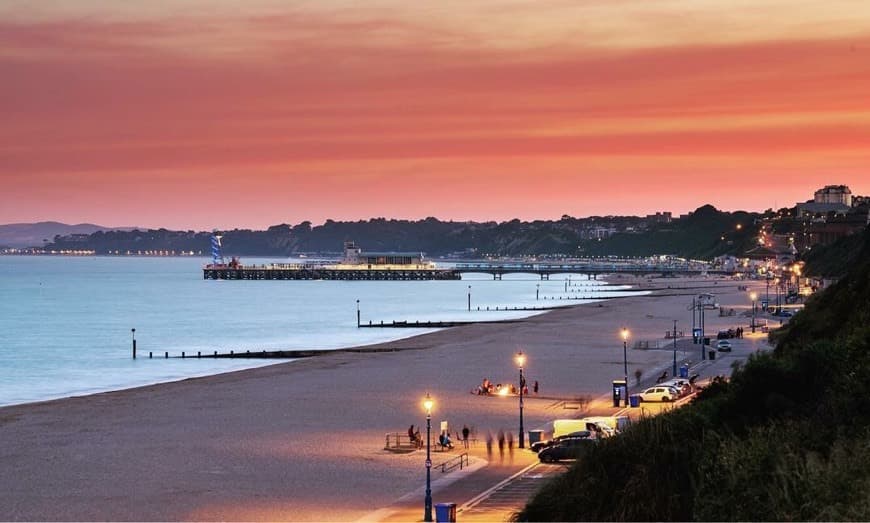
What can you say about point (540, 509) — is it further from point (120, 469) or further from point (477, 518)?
point (120, 469)

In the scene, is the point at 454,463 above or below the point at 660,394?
below

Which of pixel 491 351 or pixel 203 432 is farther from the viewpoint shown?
pixel 491 351

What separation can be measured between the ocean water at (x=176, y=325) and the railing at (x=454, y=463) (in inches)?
1085

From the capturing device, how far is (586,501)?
21.0 metres

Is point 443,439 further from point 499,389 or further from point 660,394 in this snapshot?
point 499,389

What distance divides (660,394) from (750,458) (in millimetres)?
23598

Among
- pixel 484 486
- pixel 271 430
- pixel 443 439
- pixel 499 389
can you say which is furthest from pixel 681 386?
pixel 484 486

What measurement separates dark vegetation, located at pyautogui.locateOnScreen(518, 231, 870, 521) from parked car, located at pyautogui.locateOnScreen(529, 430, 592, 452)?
19.2 ft

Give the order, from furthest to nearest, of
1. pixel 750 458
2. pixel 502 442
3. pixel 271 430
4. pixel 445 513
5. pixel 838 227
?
pixel 838 227 < pixel 271 430 < pixel 502 442 < pixel 445 513 < pixel 750 458

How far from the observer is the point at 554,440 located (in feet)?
106

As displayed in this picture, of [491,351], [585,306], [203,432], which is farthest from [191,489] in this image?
[585,306]

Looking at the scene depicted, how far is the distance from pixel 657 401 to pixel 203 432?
→ 15.7 meters

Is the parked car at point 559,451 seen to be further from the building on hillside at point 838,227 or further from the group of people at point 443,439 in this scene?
the building on hillside at point 838,227

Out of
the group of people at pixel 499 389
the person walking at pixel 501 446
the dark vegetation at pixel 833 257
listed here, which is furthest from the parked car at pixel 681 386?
the dark vegetation at pixel 833 257
